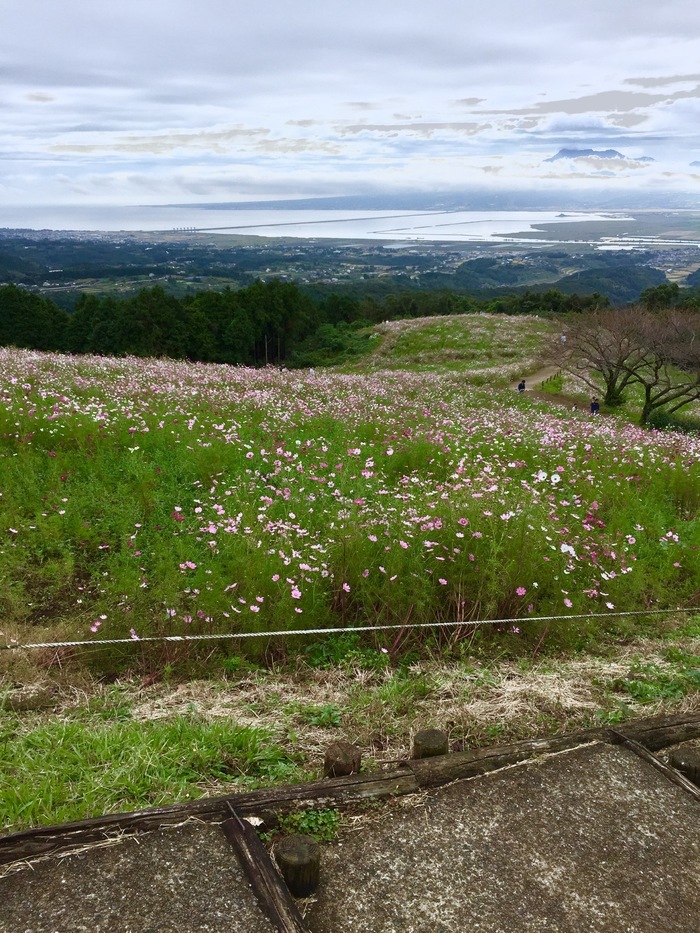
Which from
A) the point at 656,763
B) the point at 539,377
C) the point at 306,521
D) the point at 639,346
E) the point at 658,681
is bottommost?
the point at 539,377

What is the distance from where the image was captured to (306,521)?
656 cm

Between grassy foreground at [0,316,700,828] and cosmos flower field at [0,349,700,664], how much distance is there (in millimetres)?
31

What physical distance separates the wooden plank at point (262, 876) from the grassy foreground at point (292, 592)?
65cm

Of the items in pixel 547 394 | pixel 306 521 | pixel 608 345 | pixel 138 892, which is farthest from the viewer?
pixel 547 394

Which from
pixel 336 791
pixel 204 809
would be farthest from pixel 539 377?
pixel 204 809

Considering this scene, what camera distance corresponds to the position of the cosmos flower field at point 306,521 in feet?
18.0

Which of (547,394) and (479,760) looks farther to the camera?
(547,394)

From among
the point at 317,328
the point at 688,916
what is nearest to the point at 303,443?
the point at 688,916

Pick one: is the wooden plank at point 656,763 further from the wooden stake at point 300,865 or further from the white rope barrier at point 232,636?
the wooden stake at point 300,865

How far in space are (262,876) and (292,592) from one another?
2696 mm

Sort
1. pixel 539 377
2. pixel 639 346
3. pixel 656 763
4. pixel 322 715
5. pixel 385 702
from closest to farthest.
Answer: pixel 656 763 → pixel 322 715 → pixel 385 702 → pixel 639 346 → pixel 539 377

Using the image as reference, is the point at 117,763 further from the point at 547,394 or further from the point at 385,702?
the point at 547,394

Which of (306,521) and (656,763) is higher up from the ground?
(306,521)

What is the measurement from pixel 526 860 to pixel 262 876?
3.85ft
